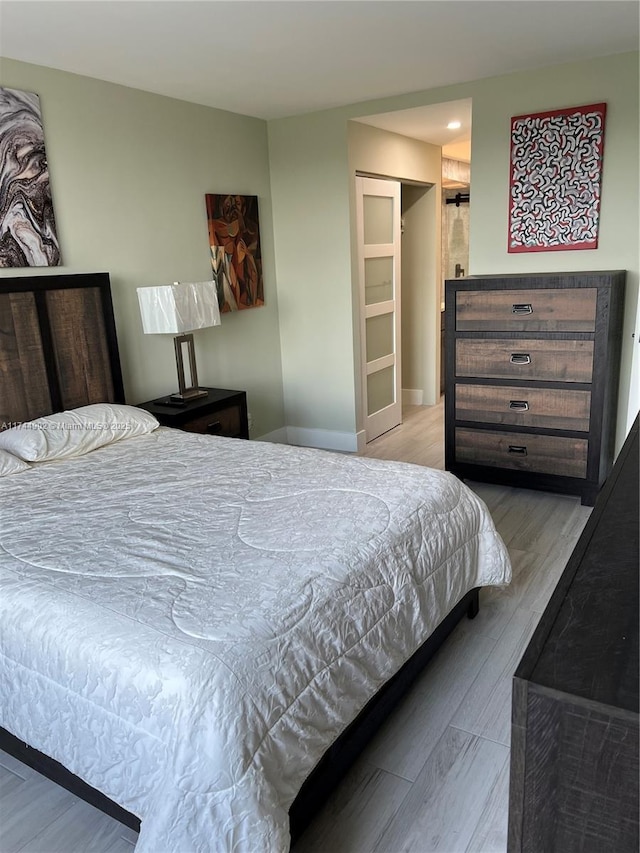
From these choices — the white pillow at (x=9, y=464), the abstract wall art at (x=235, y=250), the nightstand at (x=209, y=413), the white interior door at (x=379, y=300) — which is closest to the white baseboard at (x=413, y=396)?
the white interior door at (x=379, y=300)

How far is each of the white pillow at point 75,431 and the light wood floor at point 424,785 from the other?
1.21 metres

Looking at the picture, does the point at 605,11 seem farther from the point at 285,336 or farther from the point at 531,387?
the point at 285,336

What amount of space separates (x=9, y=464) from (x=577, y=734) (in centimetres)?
232

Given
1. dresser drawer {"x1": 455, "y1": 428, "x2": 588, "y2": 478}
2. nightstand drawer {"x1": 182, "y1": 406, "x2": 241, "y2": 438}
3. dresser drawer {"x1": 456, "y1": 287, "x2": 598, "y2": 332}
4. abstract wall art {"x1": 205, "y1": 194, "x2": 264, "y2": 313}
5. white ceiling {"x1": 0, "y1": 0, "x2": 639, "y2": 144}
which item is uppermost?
white ceiling {"x1": 0, "y1": 0, "x2": 639, "y2": 144}

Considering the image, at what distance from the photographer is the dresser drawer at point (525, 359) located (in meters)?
3.25

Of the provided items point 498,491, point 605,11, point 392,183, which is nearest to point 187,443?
point 498,491

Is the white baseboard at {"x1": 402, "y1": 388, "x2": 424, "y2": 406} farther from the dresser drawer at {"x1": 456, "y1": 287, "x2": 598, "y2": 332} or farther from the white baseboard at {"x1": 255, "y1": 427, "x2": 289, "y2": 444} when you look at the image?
the dresser drawer at {"x1": 456, "y1": 287, "x2": 598, "y2": 332}

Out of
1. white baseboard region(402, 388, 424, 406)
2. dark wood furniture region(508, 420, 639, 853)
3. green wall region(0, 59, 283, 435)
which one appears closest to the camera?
dark wood furniture region(508, 420, 639, 853)

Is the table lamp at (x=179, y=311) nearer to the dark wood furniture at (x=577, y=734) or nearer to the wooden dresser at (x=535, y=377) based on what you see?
the wooden dresser at (x=535, y=377)

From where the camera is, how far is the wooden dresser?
3.20 meters

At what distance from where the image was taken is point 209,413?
11.3 ft

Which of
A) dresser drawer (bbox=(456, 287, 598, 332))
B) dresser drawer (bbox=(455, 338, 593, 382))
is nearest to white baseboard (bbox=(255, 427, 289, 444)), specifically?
dresser drawer (bbox=(455, 338, 593, 382))

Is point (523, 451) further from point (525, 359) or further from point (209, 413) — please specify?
point (209, 413)

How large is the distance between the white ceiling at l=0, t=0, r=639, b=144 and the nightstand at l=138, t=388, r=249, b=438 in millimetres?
1676
